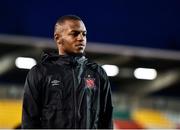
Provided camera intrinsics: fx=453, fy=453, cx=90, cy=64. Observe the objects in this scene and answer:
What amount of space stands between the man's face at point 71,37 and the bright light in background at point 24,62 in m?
5.14

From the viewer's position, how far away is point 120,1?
517 centimetres

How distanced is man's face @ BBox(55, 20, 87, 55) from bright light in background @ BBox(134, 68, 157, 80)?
587cm

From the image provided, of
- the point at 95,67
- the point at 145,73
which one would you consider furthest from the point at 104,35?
the point at 95,67

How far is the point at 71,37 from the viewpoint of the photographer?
1.55 m

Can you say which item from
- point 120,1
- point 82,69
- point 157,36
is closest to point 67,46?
point 82,69

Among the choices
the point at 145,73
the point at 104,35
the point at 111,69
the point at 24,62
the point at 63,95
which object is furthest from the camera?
the point at 145,73

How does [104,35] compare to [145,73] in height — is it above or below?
above

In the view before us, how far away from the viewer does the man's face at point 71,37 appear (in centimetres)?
154

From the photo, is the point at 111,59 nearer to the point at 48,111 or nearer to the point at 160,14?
the point at 160,14

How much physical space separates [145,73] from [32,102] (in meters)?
6.19

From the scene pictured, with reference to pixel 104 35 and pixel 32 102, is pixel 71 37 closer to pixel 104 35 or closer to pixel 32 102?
pixel 32 102

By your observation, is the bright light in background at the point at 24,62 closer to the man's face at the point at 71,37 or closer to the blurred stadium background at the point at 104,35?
the blurred stadium background at the point at 104,35

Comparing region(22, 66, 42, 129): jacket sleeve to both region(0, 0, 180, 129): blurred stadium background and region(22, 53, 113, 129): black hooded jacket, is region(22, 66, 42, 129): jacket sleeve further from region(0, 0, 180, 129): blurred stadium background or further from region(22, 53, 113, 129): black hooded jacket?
region(0, 0, 180, 129): blurred stadium background

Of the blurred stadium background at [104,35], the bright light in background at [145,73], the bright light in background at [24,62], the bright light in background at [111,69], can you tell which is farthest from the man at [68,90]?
the bright light in background at [145,73]
